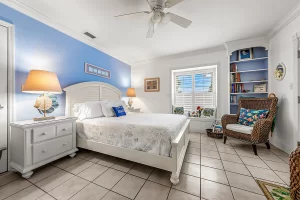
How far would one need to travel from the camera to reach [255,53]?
10.3ft

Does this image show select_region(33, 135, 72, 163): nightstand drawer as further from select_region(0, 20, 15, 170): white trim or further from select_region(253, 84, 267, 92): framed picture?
select_region(253, 84, 267, 92): framed picture

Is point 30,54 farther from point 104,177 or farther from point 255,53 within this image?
point 255,53

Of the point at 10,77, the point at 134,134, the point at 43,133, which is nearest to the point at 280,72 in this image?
the point at 134,134

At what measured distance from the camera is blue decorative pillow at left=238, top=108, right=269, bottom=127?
8.16 feet

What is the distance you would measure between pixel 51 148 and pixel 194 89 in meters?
3.86

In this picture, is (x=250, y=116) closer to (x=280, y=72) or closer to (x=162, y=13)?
(x=280, y=72)

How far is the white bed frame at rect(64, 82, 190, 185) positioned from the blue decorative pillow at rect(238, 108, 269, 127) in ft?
4.16

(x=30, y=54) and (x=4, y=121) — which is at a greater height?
(x=30, y=54)

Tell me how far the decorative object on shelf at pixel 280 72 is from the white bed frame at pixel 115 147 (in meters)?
2.14

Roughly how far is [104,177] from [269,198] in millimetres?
1905

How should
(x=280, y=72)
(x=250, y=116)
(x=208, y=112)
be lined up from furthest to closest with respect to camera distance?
(x=208, y=112)
(x=250, y=116)
(x=280, y=72)

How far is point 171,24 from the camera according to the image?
237 cm

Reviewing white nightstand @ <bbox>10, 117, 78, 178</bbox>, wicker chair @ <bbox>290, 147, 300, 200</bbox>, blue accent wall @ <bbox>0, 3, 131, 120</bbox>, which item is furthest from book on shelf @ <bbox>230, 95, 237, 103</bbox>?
white nightstand @ <bbox>10, 117, 78, 178</bbox>

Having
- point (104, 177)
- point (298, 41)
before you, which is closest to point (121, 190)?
point (104, 177)
